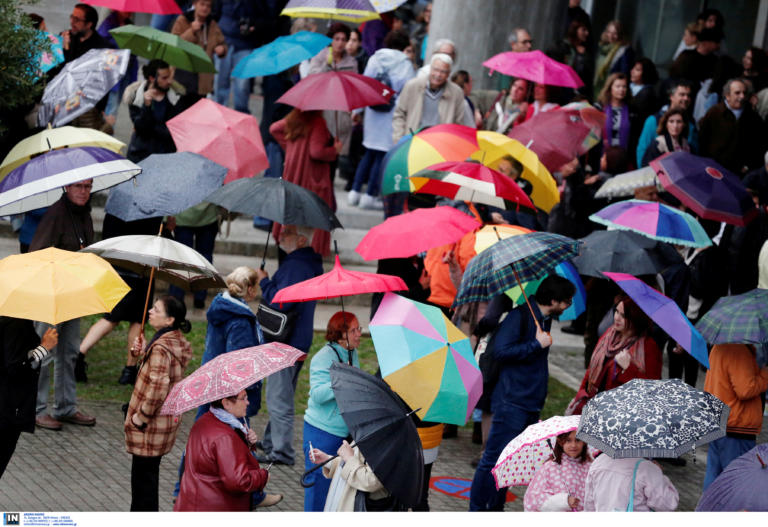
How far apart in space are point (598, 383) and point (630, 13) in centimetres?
1403

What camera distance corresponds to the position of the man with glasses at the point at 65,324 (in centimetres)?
933

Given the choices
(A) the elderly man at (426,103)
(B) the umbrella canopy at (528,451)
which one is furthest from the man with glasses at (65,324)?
(A) the elderly man at (426,103)

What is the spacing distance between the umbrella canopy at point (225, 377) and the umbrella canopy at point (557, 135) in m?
6.00

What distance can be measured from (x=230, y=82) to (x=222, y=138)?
6.41 m

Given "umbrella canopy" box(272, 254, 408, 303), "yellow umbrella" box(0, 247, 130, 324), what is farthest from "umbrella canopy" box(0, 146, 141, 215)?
"umbrella canopy" box(272, 254, 408, 303)

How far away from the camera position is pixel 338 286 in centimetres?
779

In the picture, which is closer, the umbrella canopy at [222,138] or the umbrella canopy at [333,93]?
the umbrella canopy at [222,138]

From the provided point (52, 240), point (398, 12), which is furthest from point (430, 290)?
point (398, 12)

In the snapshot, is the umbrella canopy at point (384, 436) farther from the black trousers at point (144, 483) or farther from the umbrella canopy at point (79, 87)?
the umbrella canopy at point (79, 87)

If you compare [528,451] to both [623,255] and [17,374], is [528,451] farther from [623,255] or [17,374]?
[17,374]

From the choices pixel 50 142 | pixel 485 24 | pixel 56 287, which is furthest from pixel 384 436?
pixel 485 24

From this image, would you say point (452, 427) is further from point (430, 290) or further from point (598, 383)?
point (598, 383)

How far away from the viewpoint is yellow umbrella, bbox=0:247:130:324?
278 inches

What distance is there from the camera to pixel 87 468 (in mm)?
8797
